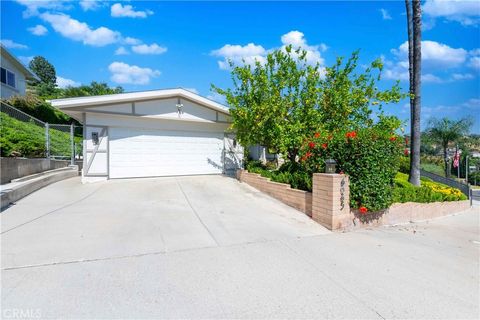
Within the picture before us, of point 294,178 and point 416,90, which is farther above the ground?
point 416,90

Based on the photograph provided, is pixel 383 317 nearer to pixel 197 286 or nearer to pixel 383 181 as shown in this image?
pixel 197 286

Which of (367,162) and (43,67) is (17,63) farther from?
(43,67)

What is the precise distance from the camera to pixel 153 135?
10.4 m

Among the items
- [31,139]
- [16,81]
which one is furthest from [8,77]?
[31,139]

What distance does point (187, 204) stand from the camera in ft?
22.0

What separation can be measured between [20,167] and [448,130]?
102ft

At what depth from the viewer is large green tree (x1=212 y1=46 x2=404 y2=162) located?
877 centimetres

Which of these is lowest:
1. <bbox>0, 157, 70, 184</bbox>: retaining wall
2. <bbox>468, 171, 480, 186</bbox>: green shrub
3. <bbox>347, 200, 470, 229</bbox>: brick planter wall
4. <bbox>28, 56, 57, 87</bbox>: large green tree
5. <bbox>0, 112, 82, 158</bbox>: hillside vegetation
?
<bbox>468, 171, 480, 186</bbox>: green shrub

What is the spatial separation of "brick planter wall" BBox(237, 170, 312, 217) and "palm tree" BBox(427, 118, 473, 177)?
924 inches

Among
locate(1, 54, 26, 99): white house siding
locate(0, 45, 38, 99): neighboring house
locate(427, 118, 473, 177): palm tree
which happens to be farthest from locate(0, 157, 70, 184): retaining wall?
locate(427, 118, 473, 177): palm tree

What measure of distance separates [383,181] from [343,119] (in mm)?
3678

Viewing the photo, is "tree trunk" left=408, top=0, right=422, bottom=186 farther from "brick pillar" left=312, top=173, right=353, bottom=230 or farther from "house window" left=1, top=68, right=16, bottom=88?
"house window" left=1, top=68, right=16, bottom=88

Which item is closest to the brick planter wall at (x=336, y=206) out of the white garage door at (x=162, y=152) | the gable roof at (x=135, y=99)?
the white garage door at (x=162, y=152)

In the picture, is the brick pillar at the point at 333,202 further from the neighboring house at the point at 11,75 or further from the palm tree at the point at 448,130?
the palm tree at the point at 448,130
